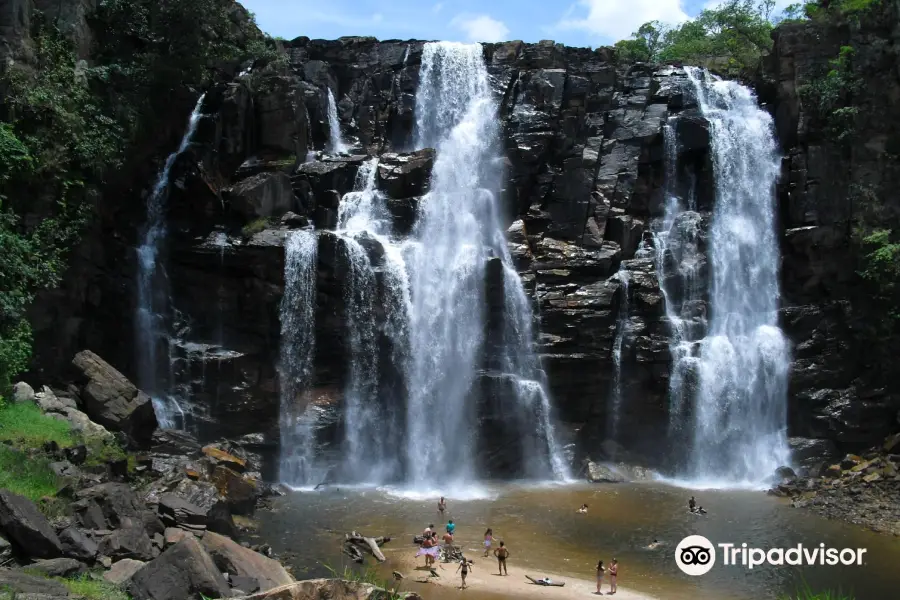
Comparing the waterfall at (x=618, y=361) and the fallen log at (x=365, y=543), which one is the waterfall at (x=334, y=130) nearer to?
the waterfall at (x=618, y=361)

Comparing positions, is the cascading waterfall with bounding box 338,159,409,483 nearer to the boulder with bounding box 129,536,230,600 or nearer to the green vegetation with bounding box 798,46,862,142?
the boulder with bounding box 129,536,230,600

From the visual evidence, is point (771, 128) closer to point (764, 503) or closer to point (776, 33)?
point (776, 33)

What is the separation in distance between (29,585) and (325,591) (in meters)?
5.35

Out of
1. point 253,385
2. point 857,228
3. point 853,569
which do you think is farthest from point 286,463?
point 857,228

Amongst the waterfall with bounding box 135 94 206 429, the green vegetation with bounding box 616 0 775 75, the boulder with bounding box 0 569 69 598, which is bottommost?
the boulder with bounding box 0 569 69 598

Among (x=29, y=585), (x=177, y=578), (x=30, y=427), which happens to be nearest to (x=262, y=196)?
(x=30, y=427)

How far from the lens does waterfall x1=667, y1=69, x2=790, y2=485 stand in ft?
110

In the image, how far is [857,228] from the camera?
34000 mm

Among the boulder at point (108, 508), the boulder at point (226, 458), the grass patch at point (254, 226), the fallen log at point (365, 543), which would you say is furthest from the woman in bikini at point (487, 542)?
the grass patch at point (254, 226)

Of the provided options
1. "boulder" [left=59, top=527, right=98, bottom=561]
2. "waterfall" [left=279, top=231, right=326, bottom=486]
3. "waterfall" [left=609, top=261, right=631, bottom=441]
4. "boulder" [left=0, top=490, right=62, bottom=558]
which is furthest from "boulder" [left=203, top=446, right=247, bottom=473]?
"waterfall" [left=609, top=261, right=631, bottom=441]

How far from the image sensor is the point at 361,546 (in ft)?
72.1

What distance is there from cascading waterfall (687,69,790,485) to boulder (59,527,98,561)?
2642 centimetres

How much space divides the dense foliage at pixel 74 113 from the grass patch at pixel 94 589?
448 inches

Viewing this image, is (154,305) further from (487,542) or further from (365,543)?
(487,542)
